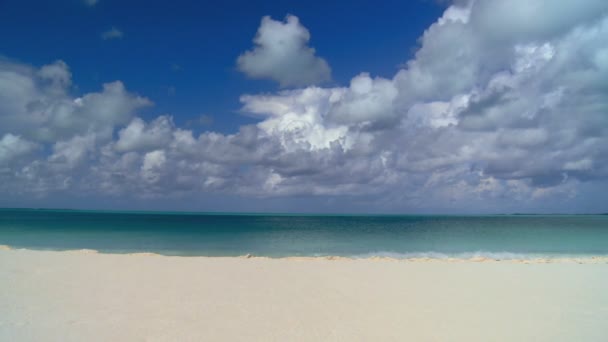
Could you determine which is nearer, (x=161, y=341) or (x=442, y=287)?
(x=161, y=341)

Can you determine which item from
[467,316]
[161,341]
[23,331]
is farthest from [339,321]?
[23,331]

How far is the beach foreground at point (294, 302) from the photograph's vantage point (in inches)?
316

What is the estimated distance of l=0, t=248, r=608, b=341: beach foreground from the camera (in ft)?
26.3

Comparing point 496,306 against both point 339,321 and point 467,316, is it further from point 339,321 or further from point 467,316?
point 339,321

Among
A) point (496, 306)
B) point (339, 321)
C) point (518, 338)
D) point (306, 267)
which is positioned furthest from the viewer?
point (306, 267)

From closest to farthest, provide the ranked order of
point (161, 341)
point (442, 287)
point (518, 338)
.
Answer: point (161, 341) → point (518, 338) → point (442, 287)

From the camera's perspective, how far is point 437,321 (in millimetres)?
8922

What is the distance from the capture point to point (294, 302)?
34.3 ft

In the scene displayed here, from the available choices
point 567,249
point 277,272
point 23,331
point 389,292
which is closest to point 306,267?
point 277,272

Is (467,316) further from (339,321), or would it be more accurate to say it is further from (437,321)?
(339,321)

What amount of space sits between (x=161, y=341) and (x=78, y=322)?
2.42 metres

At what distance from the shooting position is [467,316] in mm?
9391

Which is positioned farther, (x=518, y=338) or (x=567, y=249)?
(x=567, y=249)

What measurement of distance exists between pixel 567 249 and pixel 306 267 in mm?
25800
